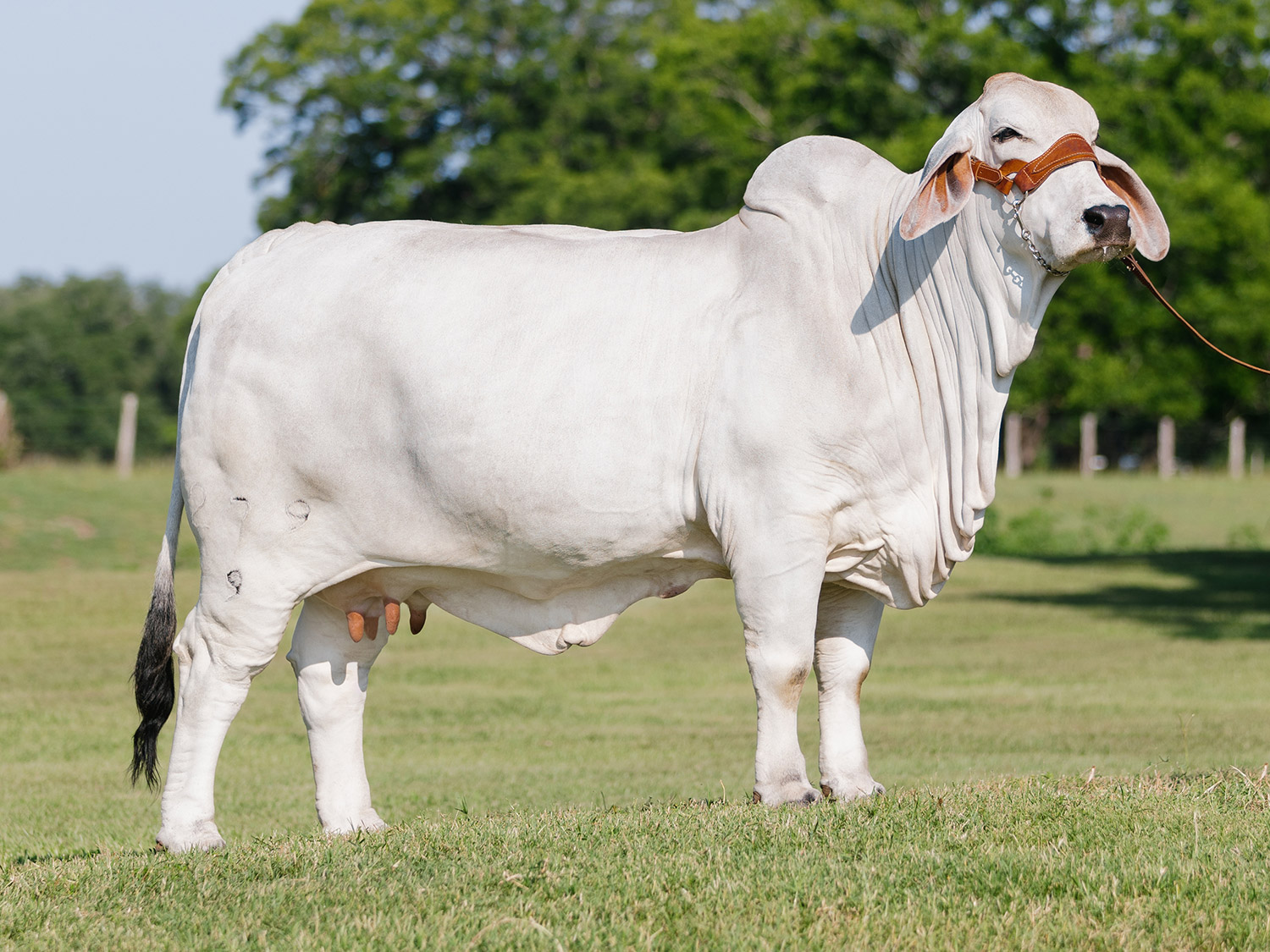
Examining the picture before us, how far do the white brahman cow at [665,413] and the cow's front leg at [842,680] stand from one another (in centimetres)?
1

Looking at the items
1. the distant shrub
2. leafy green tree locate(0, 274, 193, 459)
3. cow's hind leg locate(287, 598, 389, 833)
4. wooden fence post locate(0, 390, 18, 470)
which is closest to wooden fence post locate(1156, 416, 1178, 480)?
the distant shrub

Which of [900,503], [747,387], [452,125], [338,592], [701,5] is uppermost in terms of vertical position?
[701,5]

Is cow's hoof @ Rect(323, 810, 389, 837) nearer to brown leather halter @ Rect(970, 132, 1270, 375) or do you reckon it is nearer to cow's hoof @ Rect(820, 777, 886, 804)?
cow's hoof @ Rect(820, 777, 886, 804)

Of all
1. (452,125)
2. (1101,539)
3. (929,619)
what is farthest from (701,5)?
(929,619)

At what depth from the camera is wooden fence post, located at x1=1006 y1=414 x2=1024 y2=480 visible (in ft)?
123

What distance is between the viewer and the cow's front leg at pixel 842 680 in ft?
18.6

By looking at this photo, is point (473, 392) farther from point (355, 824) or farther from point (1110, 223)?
point (1110, 223)

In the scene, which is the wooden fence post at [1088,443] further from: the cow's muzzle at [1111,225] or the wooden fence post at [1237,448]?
the cow's muzzle at [1111,225]

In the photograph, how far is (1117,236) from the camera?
16.2 ft

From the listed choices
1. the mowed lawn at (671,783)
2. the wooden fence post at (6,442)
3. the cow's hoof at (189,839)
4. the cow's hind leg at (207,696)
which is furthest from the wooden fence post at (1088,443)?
the cow's hoof at (189,839)

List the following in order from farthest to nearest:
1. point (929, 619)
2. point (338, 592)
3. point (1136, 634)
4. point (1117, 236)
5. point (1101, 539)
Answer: point (1101, 539)
point (929, 619)
point (1136, 634)
point (338, 592)
point (1117, 236)

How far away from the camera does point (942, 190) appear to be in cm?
511

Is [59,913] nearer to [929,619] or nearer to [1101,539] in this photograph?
[929,619]

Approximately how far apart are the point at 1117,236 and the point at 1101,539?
75.1 feet
